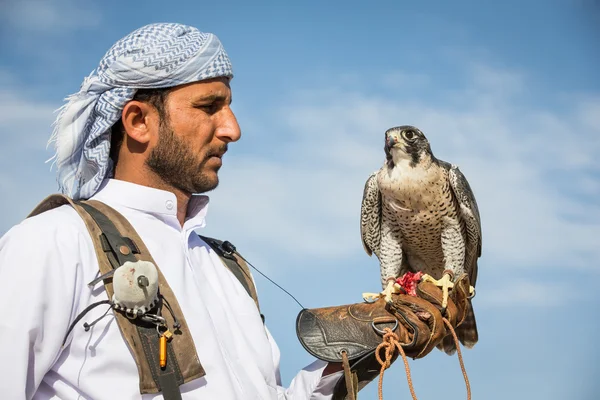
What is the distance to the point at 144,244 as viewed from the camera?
2232 millimetres

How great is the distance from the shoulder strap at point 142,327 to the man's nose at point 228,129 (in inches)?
Result: 19.8

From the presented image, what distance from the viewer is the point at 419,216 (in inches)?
156

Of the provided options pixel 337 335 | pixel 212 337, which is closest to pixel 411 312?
pixel 337 335

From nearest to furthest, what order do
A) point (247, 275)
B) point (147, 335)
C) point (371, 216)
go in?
point (147, 335), point (247, 275), point (371, 216)

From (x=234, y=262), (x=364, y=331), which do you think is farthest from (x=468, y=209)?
(x=234, y=262)

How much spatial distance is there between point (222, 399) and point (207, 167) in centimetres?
85

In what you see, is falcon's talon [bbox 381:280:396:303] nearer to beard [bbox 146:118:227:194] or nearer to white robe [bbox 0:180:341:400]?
white robe [bbox 0:180:341:400]


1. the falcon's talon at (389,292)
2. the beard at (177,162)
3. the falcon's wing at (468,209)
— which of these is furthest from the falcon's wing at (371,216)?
the beard at (177,162)

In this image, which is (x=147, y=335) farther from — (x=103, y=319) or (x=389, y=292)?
→ (x=389, y=292)

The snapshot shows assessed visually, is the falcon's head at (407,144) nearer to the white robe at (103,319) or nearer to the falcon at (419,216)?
the falcon at (419,216)

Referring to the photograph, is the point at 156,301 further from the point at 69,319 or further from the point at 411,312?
the point at 411,312

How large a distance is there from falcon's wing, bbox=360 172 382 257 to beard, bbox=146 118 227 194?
1811 millimetres

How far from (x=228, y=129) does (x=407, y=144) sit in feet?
5.42

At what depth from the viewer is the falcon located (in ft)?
12.7
